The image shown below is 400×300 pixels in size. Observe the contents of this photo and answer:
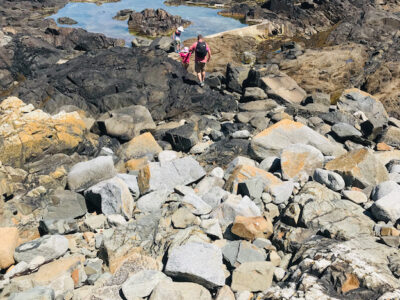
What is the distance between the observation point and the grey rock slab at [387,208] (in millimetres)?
6172

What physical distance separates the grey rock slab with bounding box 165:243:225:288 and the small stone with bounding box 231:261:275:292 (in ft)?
0.69

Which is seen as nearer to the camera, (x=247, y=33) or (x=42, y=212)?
(x=42, y=212)

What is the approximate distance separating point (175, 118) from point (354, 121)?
6.52m

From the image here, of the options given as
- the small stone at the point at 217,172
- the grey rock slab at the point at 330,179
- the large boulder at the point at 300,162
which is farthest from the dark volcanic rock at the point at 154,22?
the grey rock slab at the point at 330,179

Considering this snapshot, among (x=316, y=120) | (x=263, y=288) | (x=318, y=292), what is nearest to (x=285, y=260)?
(x=263, y=288)

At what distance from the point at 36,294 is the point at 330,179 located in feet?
18.9

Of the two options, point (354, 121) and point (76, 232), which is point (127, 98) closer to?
point (76, 232)

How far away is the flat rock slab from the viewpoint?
7797 mm

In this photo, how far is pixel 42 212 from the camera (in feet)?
24.0

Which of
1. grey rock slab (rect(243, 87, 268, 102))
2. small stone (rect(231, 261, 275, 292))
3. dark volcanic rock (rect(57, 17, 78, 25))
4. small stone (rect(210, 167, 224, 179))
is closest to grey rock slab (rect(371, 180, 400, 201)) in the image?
small stone (rect(231, 261, 275, 292))

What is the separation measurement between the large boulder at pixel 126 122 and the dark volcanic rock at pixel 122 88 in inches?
49.8

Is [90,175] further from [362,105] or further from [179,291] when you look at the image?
[362,105]

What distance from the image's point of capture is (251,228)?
605 centimetres

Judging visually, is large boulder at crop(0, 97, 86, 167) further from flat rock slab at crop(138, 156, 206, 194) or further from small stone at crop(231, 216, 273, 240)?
small stone at crop(231, 216, 273, 240)
